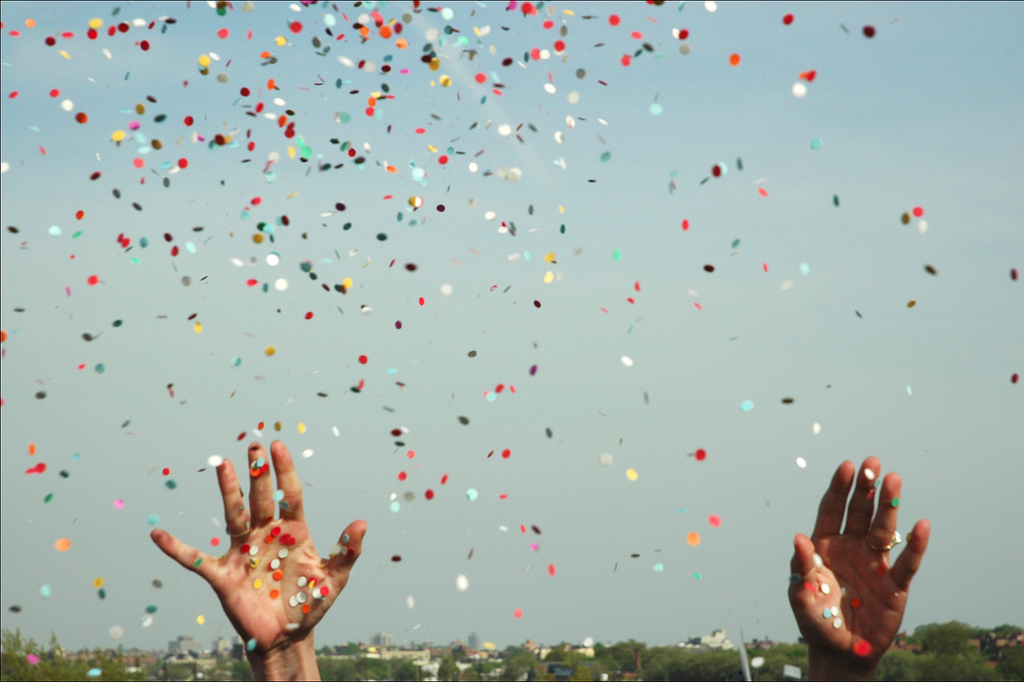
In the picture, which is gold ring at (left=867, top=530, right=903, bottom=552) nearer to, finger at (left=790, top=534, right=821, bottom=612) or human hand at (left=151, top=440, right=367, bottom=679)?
finger at (left=790, top=534, right=821, bottom=612)

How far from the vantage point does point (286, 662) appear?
527 cm

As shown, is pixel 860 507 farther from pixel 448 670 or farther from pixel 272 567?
pixel 448 670

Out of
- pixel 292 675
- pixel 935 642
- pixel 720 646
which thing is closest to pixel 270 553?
pixel 292 675

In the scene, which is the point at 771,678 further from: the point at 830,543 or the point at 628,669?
the point at 830,543

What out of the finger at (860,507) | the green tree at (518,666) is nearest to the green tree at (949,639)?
the green tree at (518,666)

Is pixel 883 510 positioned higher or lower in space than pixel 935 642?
higher

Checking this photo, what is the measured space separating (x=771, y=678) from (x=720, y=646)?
741 inches

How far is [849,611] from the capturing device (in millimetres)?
5031

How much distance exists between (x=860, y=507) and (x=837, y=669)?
867 mm

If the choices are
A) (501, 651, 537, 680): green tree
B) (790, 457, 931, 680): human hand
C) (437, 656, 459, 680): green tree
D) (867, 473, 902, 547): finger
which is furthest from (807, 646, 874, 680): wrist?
(437, 656, 459, 680): green tree

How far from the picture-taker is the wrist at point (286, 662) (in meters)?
5.22

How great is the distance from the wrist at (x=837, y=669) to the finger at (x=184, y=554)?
324cm

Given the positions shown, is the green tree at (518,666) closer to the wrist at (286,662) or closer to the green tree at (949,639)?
the green tree at (949,639)

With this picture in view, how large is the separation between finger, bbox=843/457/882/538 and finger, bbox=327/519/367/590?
2.69 meters
